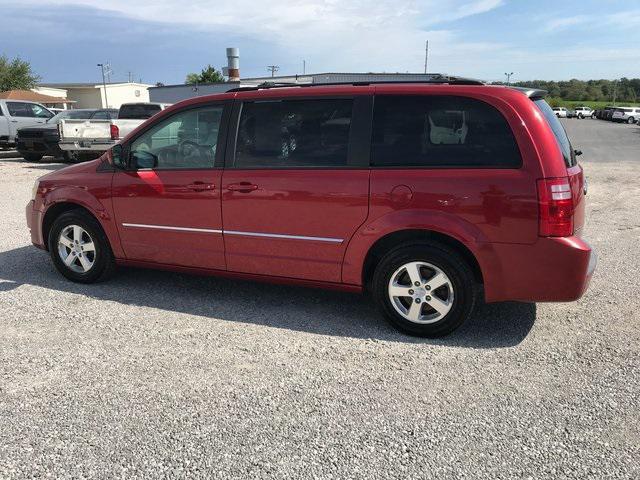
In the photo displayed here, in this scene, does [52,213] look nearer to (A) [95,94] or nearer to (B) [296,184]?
(B) [296,184]

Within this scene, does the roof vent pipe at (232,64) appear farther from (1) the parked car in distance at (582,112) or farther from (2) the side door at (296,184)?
(1) the parked car in distance at (582,112)

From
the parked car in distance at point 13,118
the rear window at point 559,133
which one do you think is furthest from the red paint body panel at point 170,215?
the parked car in distance at point 13,118

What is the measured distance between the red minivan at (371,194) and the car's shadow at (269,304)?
28cm

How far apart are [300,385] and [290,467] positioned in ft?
2.51

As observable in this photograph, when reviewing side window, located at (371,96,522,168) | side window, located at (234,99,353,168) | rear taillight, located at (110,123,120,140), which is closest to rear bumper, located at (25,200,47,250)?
side window, located at (234,99,353,168)

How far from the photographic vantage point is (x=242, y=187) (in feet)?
13.9

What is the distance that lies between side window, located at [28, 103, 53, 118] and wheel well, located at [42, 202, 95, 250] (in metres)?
16.4

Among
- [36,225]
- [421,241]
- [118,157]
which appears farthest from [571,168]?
[36,225]

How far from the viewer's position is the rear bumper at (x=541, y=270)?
11.5 ft

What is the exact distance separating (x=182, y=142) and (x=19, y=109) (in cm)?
1740

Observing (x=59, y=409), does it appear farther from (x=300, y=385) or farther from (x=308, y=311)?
(x=308, y=311)

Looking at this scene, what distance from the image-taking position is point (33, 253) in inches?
243

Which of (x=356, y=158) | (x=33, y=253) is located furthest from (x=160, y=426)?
(x=33, y=253)

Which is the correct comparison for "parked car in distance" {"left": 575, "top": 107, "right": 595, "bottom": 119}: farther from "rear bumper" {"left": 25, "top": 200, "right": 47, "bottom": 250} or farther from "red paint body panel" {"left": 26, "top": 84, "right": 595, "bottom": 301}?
"rear bumper" {"left": 25, "top": 200, "right": 47, "bottom": 250}
